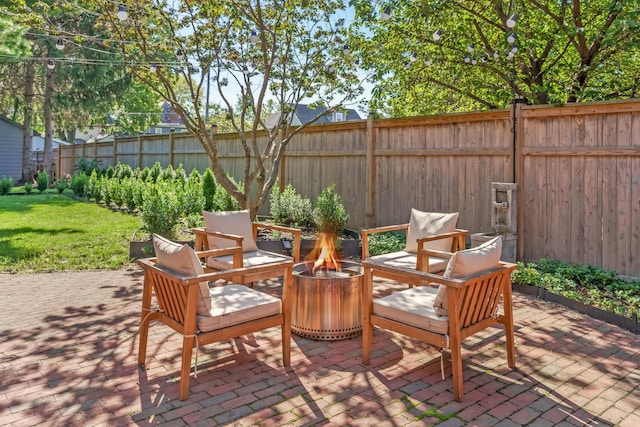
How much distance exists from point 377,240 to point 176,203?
3.16 meters

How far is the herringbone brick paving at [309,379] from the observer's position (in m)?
2.48

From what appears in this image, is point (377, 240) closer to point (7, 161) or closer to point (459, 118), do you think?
point (459, 118)

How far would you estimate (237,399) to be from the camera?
2.67 meters

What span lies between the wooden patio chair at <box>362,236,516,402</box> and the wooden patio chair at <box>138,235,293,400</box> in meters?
0.69

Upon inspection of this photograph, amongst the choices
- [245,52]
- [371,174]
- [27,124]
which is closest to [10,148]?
[27,124]

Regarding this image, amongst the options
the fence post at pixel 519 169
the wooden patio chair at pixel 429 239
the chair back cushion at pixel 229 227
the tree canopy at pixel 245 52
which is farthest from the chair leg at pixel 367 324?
the tree canopy at pixel 245 52

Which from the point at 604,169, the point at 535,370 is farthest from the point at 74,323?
the point at 604,169

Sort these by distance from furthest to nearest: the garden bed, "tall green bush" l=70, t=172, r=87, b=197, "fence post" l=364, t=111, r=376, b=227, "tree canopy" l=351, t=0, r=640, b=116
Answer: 1. "tall green bush" l=70, t=172, r=87, b=197
2. "fence post" l=364, t=111, r=376, b=227
3. "tree canopy" l=351, t=0, r=640, b=116
4. the garden bed

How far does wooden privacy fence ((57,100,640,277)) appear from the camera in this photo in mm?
5035

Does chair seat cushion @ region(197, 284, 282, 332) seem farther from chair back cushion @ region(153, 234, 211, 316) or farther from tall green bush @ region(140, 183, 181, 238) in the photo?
tall green bush @ region(140, 183, 181, 238)

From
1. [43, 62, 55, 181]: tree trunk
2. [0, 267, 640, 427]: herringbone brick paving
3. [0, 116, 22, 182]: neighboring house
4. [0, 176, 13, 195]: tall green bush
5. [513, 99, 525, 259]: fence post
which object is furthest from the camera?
[0, 116, 22, 182]: neighboring house

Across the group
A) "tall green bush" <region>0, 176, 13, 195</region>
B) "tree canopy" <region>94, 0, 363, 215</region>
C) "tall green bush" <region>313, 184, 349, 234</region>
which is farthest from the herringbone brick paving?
"tall green bush" <region>0, 176, 13, 195</region>

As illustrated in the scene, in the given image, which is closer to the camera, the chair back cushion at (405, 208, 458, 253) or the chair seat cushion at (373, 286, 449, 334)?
the chair seat cushion at (373, 286, 449, 334)

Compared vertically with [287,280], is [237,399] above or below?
below
